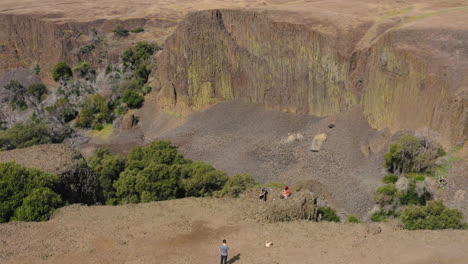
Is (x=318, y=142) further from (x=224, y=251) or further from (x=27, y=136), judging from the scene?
(x=27, y=136)

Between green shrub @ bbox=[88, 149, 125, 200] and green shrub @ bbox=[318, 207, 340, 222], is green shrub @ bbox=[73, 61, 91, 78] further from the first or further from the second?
green shrub @ bbox=[318, 207, 340, 222]

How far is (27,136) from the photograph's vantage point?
40.9 meters

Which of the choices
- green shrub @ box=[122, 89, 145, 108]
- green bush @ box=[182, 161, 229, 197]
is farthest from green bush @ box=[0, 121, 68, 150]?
green bush @ box=[182, 161, 229, 197]

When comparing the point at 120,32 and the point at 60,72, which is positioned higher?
the point at 120,32

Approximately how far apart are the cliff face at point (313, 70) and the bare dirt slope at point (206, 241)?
13232 mm

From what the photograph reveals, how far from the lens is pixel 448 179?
28312mm

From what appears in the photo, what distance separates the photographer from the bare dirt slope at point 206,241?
1873 centimetres

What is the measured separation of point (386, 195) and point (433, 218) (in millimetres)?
5108

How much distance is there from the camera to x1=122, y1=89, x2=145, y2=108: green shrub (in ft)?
161

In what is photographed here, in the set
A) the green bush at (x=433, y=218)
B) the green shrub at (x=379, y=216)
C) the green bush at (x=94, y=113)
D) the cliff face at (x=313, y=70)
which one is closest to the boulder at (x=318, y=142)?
the cliff face at (x=313, y=70)

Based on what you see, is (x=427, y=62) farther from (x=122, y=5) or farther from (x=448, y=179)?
(x=122, y=5)

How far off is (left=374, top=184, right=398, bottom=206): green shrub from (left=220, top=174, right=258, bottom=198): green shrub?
24.9 ft

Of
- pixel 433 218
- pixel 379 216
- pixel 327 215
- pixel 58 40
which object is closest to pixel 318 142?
pixel 379 216

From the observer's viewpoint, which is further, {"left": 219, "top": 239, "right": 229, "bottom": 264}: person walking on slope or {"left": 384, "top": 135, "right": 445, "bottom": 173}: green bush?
{"left": 384, "top": 135, "right": 445, "bottom": 173}: green bush
